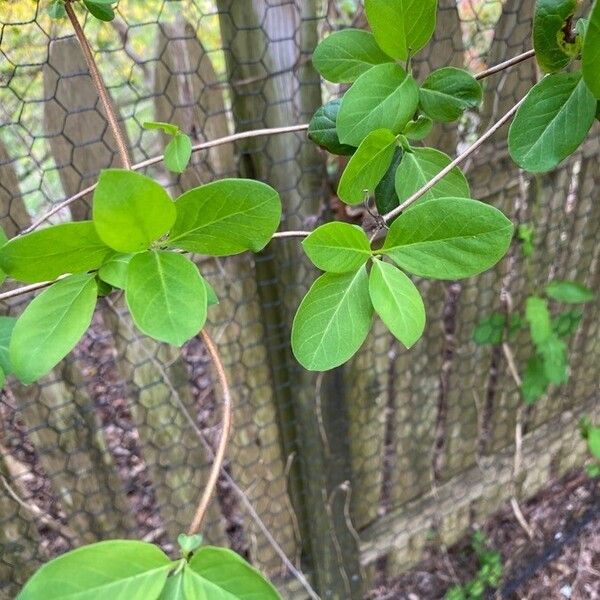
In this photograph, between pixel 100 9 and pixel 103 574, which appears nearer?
pixel 103 574

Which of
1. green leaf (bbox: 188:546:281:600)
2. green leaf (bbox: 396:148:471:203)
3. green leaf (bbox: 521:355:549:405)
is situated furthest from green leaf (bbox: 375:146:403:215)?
green leaf (bbox: 521:355:549:405)

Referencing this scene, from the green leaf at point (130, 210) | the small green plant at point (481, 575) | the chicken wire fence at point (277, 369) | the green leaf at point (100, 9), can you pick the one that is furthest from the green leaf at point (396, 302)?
the small green plant at point (481, 575)

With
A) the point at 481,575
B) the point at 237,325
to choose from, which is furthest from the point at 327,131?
the point at 481,575

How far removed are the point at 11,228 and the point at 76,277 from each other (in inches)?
20.8

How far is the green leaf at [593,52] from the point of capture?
0.24 metres

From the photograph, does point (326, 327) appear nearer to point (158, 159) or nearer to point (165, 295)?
point (165, 295)

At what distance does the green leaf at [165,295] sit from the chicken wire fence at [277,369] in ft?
1.36

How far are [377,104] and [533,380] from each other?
1.26m

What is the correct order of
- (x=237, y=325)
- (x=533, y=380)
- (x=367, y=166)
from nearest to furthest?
(x=367, y=166) < (x=237, y=325) < (x=533, y=380)

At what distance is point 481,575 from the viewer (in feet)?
5.45

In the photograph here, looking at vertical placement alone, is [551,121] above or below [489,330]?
above

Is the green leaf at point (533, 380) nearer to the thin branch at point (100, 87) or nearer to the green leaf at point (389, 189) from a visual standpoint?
the green leaf at point (389, 189)

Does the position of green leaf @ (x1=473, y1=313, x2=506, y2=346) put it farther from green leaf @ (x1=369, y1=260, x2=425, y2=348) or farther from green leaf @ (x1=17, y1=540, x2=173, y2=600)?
green leaf @ (x1=17, y1=540, x2=173, y2=600)

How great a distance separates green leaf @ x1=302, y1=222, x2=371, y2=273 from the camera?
0.32 m
